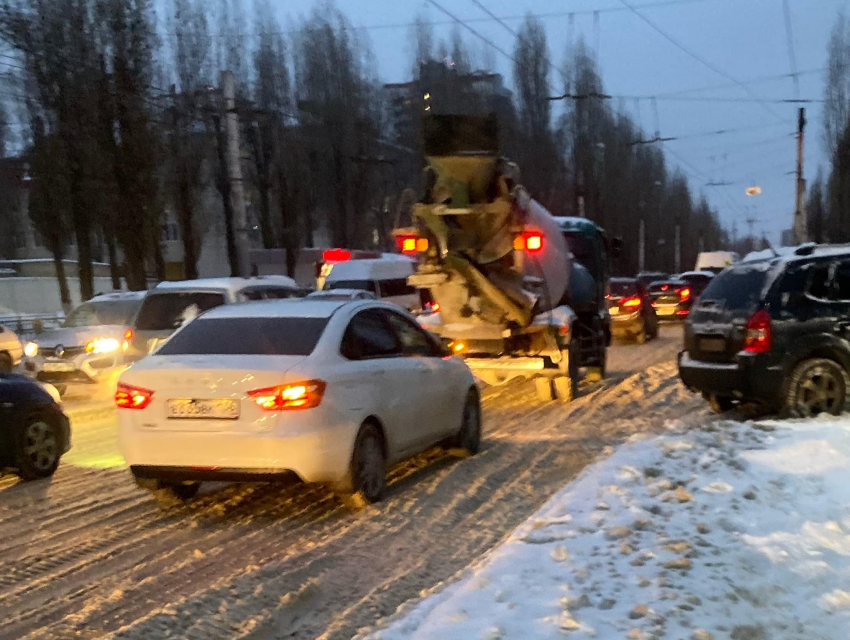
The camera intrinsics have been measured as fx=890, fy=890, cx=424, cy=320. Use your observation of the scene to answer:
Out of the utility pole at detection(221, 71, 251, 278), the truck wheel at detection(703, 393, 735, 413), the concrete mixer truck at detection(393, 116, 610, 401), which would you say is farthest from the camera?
the utility pole at detection(221, 71, 251, 278)

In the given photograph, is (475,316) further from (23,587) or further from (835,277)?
(23,587)

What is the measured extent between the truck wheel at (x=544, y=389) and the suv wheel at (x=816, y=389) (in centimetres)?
393

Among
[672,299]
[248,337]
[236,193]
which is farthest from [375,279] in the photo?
[248,337]

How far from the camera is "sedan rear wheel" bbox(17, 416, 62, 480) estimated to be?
8.09m

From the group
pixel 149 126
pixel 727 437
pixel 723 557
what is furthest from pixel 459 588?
pixel 149 126

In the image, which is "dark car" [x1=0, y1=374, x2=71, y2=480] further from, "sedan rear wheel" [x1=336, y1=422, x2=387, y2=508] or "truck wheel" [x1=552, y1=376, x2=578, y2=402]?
"truck wheel" [x1=552, y1=376, x2=578, y2=402]

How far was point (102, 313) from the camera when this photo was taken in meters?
15.9

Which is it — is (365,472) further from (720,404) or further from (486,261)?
(720,404)

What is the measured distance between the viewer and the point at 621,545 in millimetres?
5160

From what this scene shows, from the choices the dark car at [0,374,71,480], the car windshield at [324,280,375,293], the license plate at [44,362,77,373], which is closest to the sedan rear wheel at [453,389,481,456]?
the dark car at [0,374,71,480]

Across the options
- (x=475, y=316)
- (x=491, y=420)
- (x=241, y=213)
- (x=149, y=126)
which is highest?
(x=149, y=126)

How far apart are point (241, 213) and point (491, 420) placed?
10.6 m

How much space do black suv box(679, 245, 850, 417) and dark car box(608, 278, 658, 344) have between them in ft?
39.2

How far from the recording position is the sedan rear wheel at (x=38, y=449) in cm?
809
